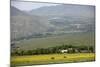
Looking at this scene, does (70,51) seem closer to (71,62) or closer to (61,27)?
(71,62)

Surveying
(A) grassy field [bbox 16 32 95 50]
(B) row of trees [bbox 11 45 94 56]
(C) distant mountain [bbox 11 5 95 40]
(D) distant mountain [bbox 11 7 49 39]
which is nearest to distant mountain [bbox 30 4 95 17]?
(C) distant mountain [bbox 11 5 95 40]

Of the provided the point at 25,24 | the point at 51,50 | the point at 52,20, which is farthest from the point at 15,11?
the point at 51,50

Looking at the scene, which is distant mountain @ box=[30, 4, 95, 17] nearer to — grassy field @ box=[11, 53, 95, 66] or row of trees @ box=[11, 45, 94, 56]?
row of trees @ box=[11, 45, 94, 56]

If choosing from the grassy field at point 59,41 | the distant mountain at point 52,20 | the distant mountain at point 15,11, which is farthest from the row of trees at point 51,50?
the distant mountain at point 15,11

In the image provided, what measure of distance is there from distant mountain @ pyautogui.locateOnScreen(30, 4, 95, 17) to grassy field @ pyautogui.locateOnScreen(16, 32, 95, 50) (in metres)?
0.32

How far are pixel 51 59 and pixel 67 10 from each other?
77 cm

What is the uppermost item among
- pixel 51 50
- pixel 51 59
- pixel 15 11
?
pixel 15 11

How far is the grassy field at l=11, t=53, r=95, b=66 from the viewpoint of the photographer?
260cm

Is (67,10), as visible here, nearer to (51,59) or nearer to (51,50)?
(51,50)

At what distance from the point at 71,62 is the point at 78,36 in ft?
A: 1.35

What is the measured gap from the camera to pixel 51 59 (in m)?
2.74

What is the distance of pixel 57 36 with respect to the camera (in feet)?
9.14

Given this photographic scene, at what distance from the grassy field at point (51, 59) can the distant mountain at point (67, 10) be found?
62 cm

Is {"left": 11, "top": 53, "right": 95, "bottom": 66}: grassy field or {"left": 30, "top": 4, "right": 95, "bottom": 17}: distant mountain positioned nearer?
{"left": 11, "top": 53, "right": 95, "bottom": 66}: grassy field
